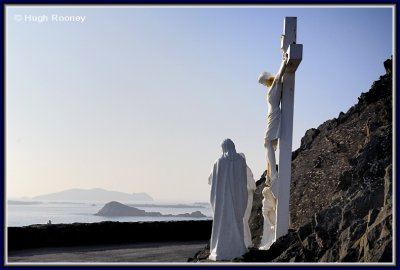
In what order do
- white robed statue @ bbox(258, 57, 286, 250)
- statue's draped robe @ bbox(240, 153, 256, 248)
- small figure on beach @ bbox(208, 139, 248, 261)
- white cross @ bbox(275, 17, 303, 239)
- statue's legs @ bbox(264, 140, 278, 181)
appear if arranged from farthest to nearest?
statue's legs @ bbox(264, 140, 278, 181), white robed statue @ bbox(258, 57, 286, 250), white cross @ bbox(275, 17, 303, 239), statue's draped robe @ bbox(240, 153, 256, 248), small figure on beach @ bbox(208, 139, 248, 261)

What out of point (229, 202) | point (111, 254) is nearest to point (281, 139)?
point (229, 202)

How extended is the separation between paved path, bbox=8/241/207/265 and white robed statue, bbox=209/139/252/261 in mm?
1283

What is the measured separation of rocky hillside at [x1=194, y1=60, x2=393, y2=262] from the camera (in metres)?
9.05

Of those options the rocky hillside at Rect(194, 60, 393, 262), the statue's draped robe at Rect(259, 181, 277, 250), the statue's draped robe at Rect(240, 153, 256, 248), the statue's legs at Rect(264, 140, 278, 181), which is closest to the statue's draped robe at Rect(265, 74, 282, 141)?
the statue's legs at Rect(264, 140, 278, 181)

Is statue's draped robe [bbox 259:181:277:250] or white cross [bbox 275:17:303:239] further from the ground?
white cross [bbox 275:17:303:239]

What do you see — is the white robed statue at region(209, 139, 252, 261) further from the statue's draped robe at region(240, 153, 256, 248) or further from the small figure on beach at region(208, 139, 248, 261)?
the statue's draped robe at region(240, 153, 256, 248)

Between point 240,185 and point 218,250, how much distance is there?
1220 mm

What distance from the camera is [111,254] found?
42.5 feet

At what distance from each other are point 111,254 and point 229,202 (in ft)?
10.6

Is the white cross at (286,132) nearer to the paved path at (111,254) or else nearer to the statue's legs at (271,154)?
the statue's legs at (271,154)

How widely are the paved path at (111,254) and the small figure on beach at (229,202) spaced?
129 centimetres

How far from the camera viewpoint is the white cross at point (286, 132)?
11719 millimetres

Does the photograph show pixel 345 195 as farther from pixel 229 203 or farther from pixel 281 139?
pixel 229 203

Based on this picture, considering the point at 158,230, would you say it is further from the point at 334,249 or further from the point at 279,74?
the point at 334,249
